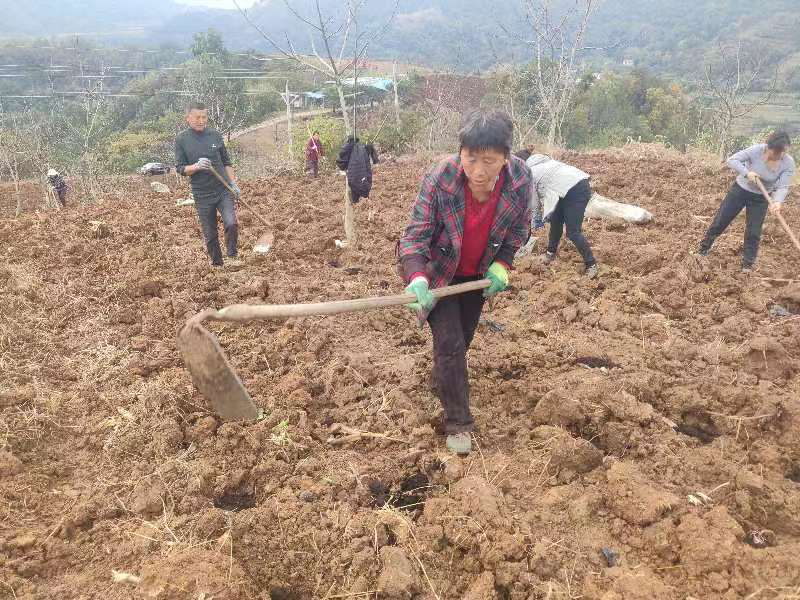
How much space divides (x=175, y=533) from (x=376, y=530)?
825mm

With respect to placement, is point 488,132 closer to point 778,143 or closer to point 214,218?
point 214,218

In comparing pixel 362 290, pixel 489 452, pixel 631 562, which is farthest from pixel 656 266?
pixel 631 562

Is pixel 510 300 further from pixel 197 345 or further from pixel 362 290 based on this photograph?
pixel 197 345

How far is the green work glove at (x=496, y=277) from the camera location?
255cm

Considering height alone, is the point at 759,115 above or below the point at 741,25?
below

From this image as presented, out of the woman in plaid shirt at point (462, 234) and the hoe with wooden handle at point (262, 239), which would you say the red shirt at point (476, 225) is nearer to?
the woman in plaid shirt at point (462, 234)

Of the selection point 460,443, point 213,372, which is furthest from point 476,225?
point 213,372

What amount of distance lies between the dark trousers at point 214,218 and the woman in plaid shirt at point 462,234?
10.1 feet

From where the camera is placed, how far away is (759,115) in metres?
42.4

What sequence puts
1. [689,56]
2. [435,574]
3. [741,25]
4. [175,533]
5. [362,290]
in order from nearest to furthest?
1. [435,574]
2. [175,533]
3. [362,290]
4. [689,56]
5. [741,25]

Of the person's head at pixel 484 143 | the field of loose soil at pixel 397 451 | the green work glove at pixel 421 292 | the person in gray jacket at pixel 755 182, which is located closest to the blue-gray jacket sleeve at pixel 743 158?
the person in gray jacket at pixel 755 182

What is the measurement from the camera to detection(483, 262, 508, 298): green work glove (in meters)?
2.55

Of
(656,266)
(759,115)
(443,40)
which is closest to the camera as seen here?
(656,266)

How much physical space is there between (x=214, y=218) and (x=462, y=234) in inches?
132
